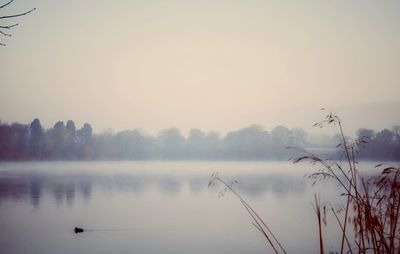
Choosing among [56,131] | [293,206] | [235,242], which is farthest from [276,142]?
[235,242]

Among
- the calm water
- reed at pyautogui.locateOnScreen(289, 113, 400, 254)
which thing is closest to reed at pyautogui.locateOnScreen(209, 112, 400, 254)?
reed at pyautogui.locateOnScreen(289, 113, 400, 254)

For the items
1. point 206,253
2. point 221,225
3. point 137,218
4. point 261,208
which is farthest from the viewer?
point 261,208

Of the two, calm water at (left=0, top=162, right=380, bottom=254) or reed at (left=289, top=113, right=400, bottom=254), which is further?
calm water at (left=0, top=162, right=380, bottom=254)

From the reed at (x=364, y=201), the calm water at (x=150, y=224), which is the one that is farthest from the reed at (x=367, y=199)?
the calm water at (x=150, y=224)

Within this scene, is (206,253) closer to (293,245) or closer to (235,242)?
(235,242)

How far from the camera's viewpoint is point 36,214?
16547mm

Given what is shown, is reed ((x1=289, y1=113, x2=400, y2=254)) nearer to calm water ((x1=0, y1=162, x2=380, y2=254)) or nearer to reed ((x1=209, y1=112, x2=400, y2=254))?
reed ((x1=209, y1=112, x2=400, y2=254))

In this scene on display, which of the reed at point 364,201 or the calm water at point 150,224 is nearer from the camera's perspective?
the reed at point 364,201

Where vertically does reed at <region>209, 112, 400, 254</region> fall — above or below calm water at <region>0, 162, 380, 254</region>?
above

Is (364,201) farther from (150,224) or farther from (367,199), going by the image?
(150,224)

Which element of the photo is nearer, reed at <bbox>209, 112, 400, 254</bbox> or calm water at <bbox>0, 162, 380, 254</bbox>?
A: reed at <bbox>209, 112, 400, 254</bbox>

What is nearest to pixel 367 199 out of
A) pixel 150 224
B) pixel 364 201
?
pixel 364 201

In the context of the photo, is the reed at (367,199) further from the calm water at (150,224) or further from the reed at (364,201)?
Answer: the calm water at (150,224)

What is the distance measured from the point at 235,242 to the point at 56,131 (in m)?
80.9
